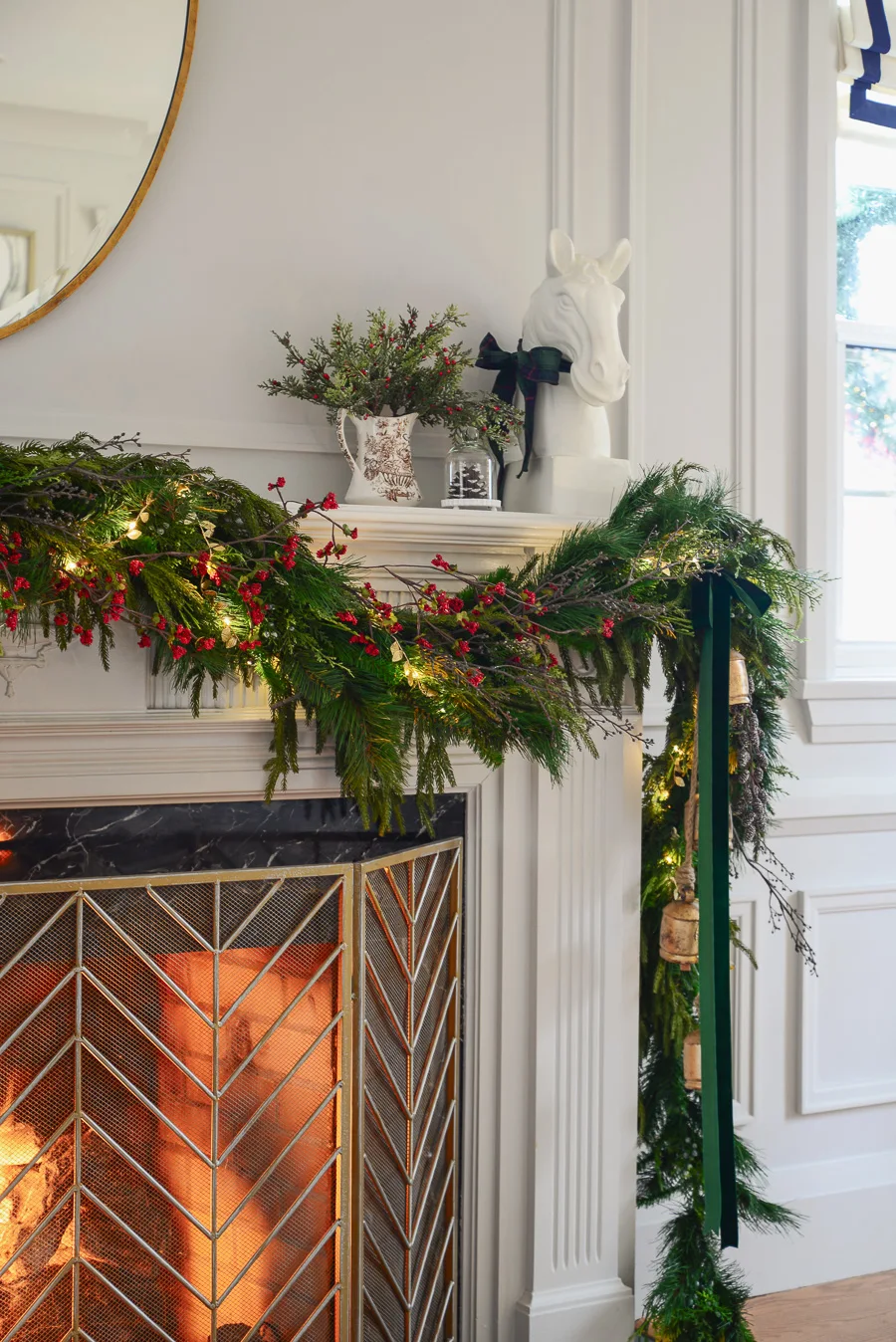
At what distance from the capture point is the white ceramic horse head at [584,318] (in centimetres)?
169

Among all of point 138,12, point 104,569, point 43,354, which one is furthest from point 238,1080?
point 138,12

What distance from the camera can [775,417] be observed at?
2162 millimetres

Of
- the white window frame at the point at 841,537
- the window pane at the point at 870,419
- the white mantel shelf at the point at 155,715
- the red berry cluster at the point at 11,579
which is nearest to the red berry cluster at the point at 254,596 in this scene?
the white mantel shelf at the point at 155,715

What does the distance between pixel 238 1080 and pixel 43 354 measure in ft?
3.68

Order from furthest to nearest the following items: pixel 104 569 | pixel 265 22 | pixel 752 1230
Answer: pixel 752 1230, pixel 265 22, pixel 104 569

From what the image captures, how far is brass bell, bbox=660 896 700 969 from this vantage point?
1770 millimetres

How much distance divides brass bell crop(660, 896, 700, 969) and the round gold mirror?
1.37 metres

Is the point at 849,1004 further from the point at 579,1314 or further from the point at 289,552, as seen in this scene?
the point at 289,552

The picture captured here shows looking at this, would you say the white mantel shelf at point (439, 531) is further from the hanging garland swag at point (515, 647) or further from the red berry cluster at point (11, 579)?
the red berry cluster at point (11, 579)

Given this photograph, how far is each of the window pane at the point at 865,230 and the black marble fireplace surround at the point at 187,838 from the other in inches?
61.0

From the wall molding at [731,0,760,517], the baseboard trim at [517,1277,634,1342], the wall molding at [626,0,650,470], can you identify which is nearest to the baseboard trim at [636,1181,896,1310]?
the baseboard trim at [517,1277,634,1342]

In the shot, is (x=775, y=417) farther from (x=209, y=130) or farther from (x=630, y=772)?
(x=209, y=130)

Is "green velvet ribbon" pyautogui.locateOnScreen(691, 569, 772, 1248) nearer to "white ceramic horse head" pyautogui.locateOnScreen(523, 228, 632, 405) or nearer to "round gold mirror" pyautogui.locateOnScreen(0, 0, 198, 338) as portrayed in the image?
"white ceramic horse head" pyautogui.locateOnScreen(523, 228, 632, 405)

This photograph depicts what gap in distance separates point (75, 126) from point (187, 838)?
1095 mm
